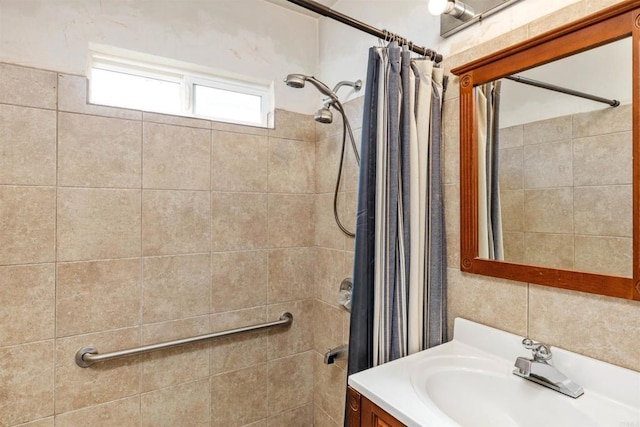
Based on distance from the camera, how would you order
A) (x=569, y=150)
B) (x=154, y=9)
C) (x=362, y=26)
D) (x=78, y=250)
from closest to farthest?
(x=569, y=150) → (x=362, y=26) → (x=78, y=250) → (x=154, y=9)

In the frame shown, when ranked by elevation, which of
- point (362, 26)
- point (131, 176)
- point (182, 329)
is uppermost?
point (362, 26)

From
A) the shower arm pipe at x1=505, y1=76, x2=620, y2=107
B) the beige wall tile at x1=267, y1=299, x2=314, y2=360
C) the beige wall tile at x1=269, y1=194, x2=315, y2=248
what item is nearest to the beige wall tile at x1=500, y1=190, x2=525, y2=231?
the shower arm pipe at x1=505, y1=76, x2=620, y2=107

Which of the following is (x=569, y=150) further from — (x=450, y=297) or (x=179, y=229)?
(x=179, y=229)

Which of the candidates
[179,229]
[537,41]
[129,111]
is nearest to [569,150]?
[537,41]

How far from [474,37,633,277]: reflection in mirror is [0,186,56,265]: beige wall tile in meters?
1.63

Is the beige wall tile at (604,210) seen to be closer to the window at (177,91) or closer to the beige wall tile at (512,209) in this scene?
the beige wall tile at (512,209)

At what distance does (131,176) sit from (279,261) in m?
0.83

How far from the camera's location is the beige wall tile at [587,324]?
83cm

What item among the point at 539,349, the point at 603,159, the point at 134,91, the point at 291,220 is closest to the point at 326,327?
the point at 291,220

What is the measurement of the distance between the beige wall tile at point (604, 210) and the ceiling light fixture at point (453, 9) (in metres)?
0.70

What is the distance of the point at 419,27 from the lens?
1.38 metres

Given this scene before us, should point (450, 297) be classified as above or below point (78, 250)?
below

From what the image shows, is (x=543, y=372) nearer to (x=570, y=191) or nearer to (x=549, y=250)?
(x=549, y=250)

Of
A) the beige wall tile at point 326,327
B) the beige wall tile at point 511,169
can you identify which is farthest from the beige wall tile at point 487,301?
the beige wall tile at point 326,327
